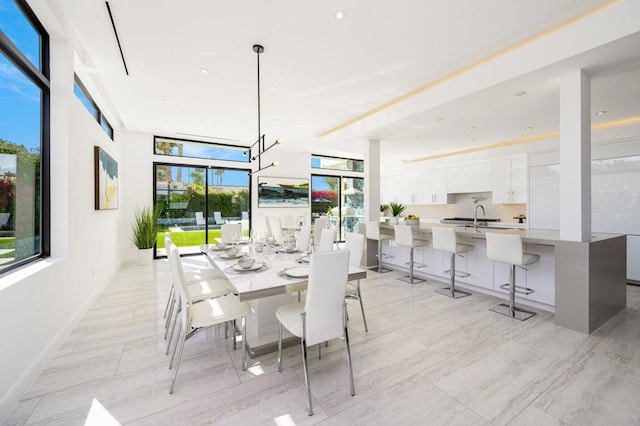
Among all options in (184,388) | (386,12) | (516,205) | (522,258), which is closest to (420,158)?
(516,205)

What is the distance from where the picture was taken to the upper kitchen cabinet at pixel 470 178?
6.98 m

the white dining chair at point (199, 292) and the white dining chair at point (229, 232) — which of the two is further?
the white dining chair at point (229, 232)

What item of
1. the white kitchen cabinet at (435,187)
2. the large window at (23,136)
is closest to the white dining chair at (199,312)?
the large window at (23,136)

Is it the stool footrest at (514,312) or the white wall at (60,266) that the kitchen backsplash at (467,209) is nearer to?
the stool footrest at (514,312)

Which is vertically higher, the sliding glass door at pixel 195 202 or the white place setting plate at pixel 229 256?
the sliding glass door at pixel 195 202

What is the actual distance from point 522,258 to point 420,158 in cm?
599

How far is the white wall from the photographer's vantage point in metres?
1.91

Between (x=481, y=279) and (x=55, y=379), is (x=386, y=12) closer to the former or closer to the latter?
(x=481, y=279)

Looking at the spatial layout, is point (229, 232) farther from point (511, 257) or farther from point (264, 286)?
point (511, 257)

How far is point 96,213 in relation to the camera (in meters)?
4.01

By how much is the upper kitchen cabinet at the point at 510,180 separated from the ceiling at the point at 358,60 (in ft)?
4.31

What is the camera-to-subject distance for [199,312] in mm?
2266

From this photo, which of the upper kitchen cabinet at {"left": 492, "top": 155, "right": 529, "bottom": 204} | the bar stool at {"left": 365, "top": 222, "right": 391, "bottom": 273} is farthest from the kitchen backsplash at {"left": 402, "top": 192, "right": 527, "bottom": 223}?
the bar stool at {"left": 365, "top": 222, "right": 391, "bottom": 273}

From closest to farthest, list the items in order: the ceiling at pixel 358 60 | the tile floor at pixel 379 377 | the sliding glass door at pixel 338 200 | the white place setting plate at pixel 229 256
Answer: the tile floor at pixel 379 377
the ceiling at pixel 358 60
the white place setting plate at pixel 229 256
the sliding glass door at pixel 338 200
